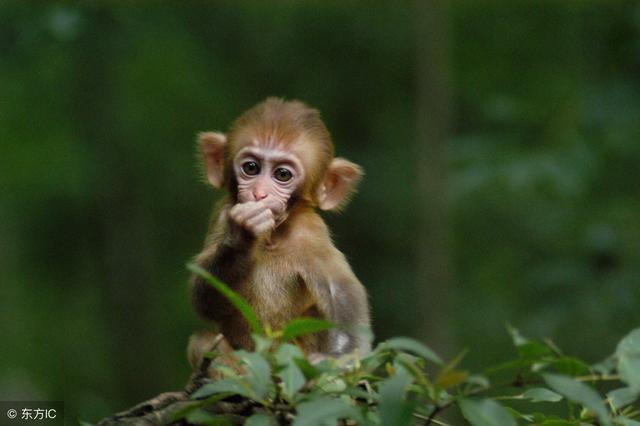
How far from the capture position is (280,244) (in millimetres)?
5891

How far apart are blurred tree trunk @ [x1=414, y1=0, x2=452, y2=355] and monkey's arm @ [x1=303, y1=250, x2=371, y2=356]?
3.85 m

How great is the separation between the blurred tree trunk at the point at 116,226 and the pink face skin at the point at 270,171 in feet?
25.6

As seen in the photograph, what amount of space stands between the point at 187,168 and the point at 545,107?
5060mm

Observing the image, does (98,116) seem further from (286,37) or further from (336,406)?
(336,406)

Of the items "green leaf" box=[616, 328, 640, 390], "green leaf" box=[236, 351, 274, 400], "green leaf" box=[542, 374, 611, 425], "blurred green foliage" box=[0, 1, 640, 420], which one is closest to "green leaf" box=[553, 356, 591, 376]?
"green leaf" box=[616, 328, 640, 390]

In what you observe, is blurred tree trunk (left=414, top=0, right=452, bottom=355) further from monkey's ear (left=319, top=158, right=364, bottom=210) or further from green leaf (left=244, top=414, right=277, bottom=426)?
green leaf (left=244, top=414, right=277, bottom=426)

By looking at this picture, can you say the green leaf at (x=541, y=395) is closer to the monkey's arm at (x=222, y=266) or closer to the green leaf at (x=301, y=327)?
the green leaf at (x=301, y=327)

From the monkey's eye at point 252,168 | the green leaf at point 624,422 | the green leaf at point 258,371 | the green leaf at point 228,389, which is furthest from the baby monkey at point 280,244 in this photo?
the green leaf at point 258,371

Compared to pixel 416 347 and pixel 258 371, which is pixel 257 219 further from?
pixel 416 347

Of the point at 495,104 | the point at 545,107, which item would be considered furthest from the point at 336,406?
the point at 545,107

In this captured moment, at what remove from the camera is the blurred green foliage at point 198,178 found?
488 inches

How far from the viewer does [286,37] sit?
1387 cm

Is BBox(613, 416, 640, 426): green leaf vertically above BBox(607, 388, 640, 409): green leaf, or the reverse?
BBox(607, 388, 640, 409): green leaf

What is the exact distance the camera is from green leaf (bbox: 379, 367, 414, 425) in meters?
2.87
